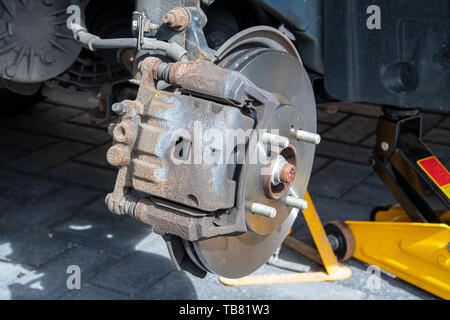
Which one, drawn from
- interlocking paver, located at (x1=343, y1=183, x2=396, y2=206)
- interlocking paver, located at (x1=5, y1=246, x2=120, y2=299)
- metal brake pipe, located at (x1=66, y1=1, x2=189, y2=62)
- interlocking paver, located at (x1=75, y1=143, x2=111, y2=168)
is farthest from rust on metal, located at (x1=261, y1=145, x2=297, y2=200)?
interlocking paver, located at (x1=75, y1=143, x2=111, y2=168)

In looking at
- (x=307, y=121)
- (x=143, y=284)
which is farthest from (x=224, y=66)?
(x=143, y=284)

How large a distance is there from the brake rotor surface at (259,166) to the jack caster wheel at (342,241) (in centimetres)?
54

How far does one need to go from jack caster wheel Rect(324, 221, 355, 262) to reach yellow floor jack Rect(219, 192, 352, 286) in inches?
1.4

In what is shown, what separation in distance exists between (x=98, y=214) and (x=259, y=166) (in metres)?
1.16

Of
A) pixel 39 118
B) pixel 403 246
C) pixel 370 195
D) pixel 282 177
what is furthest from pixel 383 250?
pixel 39 118

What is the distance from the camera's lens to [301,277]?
5.82 feet

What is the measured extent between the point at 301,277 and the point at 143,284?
0.44 metres

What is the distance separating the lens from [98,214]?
6.99 feet

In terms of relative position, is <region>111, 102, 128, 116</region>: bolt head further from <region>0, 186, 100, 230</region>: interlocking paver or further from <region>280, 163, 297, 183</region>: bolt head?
<region>0, 186, 100, 230</region>: interlocking paver

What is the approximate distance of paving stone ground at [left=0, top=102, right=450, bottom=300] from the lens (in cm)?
172

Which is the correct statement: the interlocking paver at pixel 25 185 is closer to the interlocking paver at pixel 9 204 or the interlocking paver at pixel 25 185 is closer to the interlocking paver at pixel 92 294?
the interlocking paver at pixel 9 204

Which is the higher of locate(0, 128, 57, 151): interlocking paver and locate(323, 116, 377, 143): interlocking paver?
locate(0, 128, 57, 151): interlocking paver

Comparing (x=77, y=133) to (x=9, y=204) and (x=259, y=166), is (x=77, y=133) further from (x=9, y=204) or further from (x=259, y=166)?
(x=259, y=166)

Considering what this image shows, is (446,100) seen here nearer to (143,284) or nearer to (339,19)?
(339,19)
